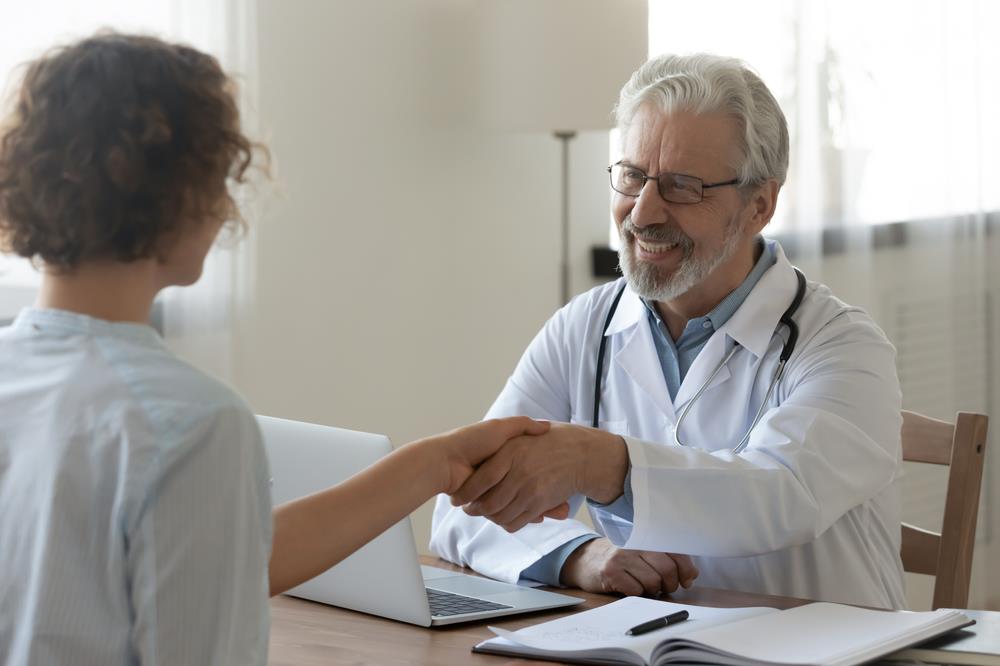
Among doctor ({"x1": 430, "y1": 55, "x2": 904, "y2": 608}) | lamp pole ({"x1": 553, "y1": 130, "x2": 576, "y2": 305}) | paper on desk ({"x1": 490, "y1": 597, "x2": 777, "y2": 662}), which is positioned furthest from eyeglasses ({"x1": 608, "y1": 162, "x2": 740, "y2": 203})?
lamp pole ({"x1": 553, "y1": 130, "x2": 576, "y2": 305})

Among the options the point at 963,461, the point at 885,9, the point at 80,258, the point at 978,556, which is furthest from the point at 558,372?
the point at 978,556

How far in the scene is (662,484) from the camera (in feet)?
5.26

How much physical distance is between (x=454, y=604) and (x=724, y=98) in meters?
0.88

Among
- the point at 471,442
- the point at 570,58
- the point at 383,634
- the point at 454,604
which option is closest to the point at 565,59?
the point at 570,58

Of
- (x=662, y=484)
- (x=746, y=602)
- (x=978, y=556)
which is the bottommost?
(x=978, y=556)

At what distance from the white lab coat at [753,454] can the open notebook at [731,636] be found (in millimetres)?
202

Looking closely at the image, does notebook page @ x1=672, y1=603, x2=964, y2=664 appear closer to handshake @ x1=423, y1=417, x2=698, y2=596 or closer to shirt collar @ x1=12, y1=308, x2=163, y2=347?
handshake @ x1=423, y1=417, x2=698, y2=596

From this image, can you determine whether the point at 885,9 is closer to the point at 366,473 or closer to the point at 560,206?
the point at 560,206

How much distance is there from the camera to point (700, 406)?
1881 millimetres

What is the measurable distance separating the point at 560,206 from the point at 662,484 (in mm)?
2058

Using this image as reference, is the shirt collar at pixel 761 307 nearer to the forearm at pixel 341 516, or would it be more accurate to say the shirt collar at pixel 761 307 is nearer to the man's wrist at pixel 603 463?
the man's wrist at pixel 603 463

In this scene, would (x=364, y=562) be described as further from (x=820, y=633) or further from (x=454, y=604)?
(x=820, y=633)

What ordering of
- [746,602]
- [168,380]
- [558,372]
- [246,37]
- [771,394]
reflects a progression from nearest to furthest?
1. [168,380]
2. [746,602]
3. [771,394]
4. [558,372]
5. [246,37]

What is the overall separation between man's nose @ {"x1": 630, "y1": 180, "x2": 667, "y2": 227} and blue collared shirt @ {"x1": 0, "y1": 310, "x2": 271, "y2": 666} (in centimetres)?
116
